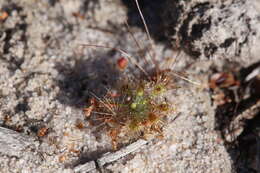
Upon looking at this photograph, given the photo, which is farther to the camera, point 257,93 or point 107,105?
point 257,93

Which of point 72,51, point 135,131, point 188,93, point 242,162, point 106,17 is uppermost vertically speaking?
point 106,17

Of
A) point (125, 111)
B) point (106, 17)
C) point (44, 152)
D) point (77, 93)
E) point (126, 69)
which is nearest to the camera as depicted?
point (44, 152)

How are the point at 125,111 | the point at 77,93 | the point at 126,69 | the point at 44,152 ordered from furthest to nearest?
the point at 126,69
the point at 77,93
the point at 125,111
the point at 44,152

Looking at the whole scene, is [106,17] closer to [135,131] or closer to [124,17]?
[124,17]

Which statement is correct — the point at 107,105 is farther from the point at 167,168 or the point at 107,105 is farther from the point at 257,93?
the point at 257,93

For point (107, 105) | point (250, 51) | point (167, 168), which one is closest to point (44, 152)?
point (107, 105)

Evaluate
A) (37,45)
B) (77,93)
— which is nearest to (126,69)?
(77,93)

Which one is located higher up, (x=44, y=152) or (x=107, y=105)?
(x=107, y=105)

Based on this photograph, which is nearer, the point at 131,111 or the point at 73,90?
the point at 131,111
